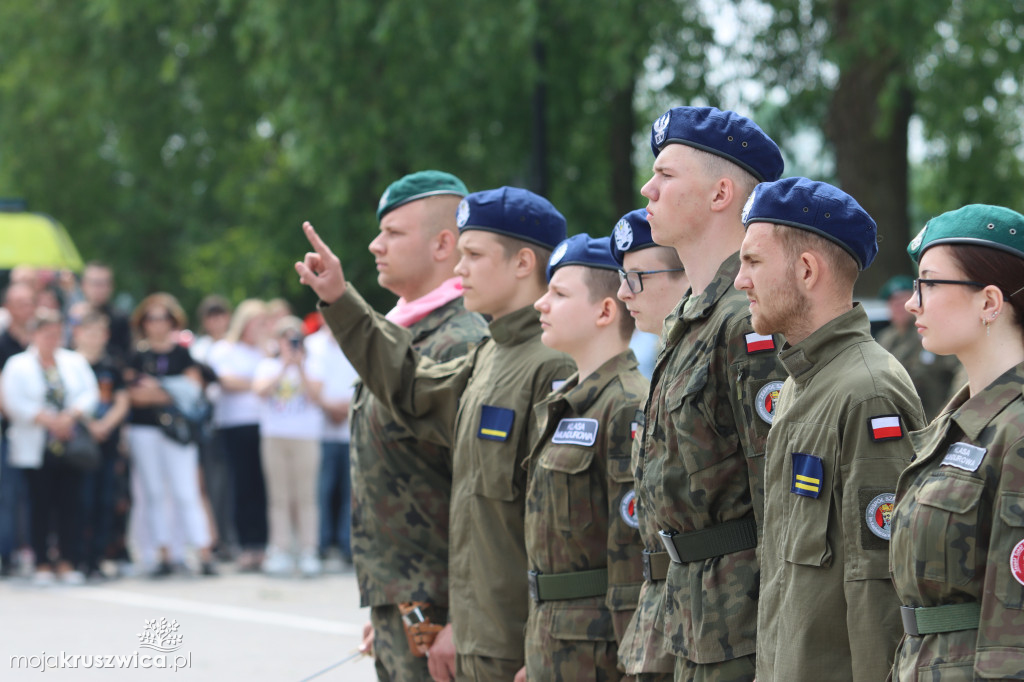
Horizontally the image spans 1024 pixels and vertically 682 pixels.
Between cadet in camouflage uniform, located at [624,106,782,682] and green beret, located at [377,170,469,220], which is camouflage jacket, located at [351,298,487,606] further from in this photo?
cadet in camouflage uniform, located at [624,106,782,682]

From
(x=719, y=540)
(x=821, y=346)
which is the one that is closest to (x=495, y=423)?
(x=719, y=540)

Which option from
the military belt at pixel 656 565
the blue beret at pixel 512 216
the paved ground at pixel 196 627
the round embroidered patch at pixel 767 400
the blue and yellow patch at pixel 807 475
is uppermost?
the blue beret at pixel 512 216

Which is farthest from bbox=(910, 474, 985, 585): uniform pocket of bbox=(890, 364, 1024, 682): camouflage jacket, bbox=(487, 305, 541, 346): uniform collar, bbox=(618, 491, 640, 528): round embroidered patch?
bbox=(487, 305, 541, 346): uniform collar

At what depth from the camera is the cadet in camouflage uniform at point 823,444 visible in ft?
9.78

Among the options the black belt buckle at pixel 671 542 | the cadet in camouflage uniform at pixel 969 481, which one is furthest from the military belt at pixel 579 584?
the cadet in camouflage uniform at pixel 969 481

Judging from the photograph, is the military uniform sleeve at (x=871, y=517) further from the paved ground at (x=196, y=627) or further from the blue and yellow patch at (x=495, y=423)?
the paved ground at (x=196, y=627)

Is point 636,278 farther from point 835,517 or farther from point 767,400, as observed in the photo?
point 835,517

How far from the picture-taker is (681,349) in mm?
3635

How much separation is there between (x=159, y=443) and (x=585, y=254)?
25.0 ft

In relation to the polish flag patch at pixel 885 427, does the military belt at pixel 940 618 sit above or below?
below

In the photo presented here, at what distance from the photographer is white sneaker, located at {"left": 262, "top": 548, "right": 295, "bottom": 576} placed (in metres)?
11.3

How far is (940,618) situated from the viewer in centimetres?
276

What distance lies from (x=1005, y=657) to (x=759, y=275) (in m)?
1.07

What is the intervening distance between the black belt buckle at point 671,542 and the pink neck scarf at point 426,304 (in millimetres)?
1889
